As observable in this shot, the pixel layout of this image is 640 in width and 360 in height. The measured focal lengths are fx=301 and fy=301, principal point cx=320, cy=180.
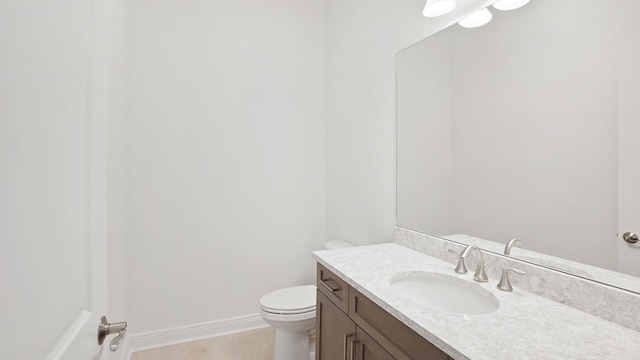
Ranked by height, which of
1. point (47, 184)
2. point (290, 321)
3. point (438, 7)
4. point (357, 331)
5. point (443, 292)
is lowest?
point (290, 321)

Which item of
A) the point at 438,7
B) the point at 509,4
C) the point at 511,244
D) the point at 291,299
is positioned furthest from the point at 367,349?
the point at 438,7

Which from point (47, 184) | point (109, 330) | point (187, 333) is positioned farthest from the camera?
point (187, 333)

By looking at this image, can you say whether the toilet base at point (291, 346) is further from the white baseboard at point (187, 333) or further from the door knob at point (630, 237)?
the door knob at point (630, 237)

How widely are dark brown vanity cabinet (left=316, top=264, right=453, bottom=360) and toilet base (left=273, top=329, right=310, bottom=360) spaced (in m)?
0.37

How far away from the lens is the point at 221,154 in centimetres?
240

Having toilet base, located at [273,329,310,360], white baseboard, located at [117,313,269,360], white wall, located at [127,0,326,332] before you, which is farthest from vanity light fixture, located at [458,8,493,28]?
white baseboard, located at [117,313,269,360]

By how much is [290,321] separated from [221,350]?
755mm

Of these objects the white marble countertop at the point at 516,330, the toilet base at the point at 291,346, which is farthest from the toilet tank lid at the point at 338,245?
the white marble countertop at the point at 516,330

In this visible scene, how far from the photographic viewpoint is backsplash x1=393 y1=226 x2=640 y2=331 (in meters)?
0.86

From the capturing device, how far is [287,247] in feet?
8.61

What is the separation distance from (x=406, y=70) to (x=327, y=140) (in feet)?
3.61

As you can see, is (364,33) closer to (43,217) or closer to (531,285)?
(531,285)

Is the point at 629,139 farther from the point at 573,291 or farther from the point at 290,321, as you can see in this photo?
the point at 290,321

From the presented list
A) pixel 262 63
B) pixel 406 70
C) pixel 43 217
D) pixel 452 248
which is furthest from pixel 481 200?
pixel 262 63
